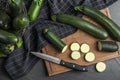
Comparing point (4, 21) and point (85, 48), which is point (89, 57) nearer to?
point (85, 48)

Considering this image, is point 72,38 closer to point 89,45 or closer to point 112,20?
point 89,45

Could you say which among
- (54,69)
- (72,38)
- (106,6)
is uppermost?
(106,6)

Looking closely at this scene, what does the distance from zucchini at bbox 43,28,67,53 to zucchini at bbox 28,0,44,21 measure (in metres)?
0.08

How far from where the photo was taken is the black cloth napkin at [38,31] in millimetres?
1238

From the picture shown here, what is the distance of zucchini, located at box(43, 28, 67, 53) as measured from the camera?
4.00 ft

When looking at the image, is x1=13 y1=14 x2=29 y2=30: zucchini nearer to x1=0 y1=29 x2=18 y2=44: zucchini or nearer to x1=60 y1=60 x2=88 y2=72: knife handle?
x1=0 y1=29 x2=18 y2=44: zucchini

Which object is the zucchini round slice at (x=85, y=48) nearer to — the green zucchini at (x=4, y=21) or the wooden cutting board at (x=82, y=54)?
the wooden cutting board at (x=82, y=54)

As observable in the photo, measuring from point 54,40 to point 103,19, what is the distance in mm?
245

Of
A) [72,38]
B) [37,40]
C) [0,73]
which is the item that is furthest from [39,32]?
[0,73]

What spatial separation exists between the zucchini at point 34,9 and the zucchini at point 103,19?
0.56ft

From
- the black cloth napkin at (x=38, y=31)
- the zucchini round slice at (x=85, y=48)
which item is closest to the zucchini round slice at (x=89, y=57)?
the zucchini round slice at (x=85, y=48)

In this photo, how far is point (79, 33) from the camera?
1.29m

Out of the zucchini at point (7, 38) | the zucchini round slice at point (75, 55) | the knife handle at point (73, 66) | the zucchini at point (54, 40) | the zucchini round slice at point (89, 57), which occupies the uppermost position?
the zucchini at point (7, 38)

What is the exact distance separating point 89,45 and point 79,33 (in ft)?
0.24
